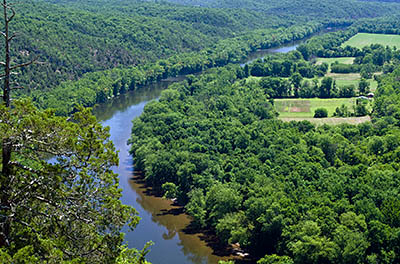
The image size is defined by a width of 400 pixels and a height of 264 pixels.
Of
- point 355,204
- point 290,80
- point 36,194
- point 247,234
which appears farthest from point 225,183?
point 290,80

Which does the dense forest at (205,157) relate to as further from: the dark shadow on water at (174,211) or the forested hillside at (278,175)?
the dark shadow on water at (174,211)

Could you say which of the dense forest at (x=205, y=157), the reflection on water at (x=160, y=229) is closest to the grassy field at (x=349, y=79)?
the dense forest at (x=205, y=157)

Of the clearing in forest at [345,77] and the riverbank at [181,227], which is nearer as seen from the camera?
the riverbank at [181,227]

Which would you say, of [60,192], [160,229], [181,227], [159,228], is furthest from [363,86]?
[60,192]

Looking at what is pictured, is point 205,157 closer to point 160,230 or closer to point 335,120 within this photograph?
point 160,230

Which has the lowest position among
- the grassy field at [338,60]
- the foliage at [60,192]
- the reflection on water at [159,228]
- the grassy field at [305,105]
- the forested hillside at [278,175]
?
the reflection on water at [159,228]

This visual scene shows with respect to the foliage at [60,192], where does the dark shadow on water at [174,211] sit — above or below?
below

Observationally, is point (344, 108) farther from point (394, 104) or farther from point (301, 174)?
point (301, 174)
